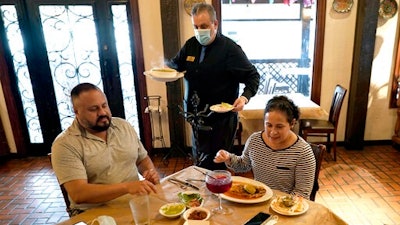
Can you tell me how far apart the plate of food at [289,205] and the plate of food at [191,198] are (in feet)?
0.91

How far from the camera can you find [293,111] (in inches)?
56.5

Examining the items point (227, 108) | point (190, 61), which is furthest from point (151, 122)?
point (227, 108)

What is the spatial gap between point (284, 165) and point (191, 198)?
18.7 inches

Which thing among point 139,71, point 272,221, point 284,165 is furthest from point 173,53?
point 272,221

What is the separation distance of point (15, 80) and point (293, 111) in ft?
10.4

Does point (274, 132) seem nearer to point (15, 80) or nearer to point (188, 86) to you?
point (188, 86)

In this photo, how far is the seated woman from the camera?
134 centimetres

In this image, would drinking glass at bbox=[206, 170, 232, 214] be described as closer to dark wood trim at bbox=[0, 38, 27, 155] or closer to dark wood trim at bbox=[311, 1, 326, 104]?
dark wood trim at bbox=[311, 1, 326, 104]

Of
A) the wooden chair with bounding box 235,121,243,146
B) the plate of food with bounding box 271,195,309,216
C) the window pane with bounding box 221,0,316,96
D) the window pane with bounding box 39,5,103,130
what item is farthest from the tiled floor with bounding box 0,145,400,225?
the plate of food with bounding box 271,195,309,216

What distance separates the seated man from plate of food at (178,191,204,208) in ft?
0.39

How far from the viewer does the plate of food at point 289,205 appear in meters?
1.06

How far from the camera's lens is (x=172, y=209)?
1097 mm

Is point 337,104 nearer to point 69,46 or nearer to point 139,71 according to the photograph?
point 139,71

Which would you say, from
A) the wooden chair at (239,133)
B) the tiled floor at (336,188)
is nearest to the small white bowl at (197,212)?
the tiled floor at (336,188)
